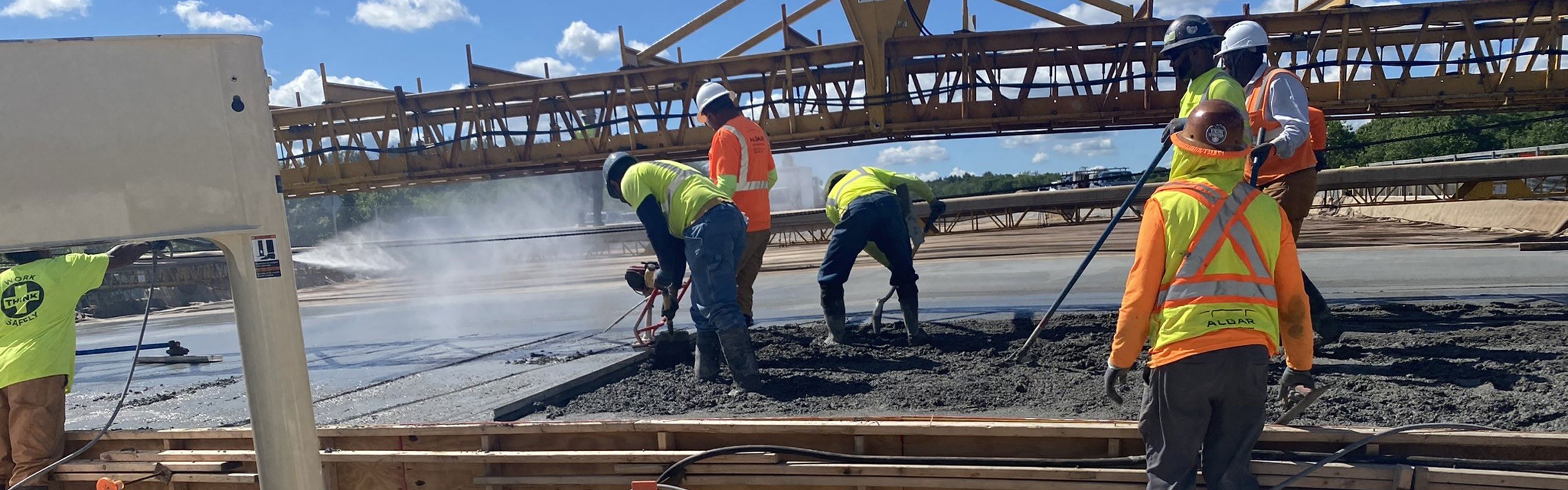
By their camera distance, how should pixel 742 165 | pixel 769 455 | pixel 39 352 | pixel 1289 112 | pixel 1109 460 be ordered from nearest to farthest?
pixel 1109 460 → pixel 769 455 → pixel 1289 112 → pixel 39 352 → pixel 742 165

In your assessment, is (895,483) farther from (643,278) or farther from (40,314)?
(40,314)

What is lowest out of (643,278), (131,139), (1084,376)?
(1084,376)

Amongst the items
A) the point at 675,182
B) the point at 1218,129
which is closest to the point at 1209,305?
the point at 1218,129

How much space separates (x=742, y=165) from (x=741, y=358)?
1.57 meters

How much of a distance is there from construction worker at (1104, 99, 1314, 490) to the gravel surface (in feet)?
3.52

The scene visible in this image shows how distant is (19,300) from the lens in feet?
15.1

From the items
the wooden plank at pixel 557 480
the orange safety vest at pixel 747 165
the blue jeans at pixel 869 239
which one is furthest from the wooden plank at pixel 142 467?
the blue jeans at pixel 869 239

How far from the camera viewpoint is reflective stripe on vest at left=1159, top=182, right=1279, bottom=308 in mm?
2662

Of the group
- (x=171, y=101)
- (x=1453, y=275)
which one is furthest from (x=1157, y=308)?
(x=1453, y=275)

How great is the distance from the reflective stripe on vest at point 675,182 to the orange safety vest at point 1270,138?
9.58 feet

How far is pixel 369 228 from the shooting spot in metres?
54.5

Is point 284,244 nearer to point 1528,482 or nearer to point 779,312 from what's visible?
point 1528,482

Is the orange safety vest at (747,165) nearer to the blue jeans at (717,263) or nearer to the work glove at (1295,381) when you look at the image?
the blue jeans at (717,263)

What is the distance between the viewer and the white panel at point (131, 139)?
2.26m
